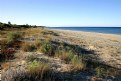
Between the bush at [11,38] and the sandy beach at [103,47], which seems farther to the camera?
the bush at [11,38]

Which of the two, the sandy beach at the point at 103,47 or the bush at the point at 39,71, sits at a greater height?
the bush at the point at 39,71

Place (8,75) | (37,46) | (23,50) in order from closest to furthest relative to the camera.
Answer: (8,75) < (23,50) < (37,46)

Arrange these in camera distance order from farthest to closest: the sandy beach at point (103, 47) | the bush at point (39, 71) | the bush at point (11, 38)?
the bush at point (11, 38) < the sandy beach at point (103, 47) < the bush at point (39, 71)

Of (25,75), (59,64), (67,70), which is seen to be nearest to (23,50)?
(59,64)

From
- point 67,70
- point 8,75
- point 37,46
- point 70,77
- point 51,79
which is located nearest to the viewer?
point 8,75

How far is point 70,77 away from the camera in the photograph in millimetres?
6477

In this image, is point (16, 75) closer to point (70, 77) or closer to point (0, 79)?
point (0, 79)

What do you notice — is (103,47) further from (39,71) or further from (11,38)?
(39,71)

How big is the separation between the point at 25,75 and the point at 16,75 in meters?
0.29

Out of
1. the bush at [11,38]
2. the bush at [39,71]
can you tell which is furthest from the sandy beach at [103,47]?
the bush at [11,38]

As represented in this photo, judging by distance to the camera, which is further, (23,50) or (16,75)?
(23,50)

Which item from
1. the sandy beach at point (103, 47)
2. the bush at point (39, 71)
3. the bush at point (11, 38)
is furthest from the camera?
the bush at point (11, 38)

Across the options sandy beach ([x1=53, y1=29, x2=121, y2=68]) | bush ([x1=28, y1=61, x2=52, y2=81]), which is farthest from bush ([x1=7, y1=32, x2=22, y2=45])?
bush ([x1=28, y1=61, x2=52, y2=81])

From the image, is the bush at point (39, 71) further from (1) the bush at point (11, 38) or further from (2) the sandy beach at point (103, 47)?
(1) the bush at point (11, 38)
